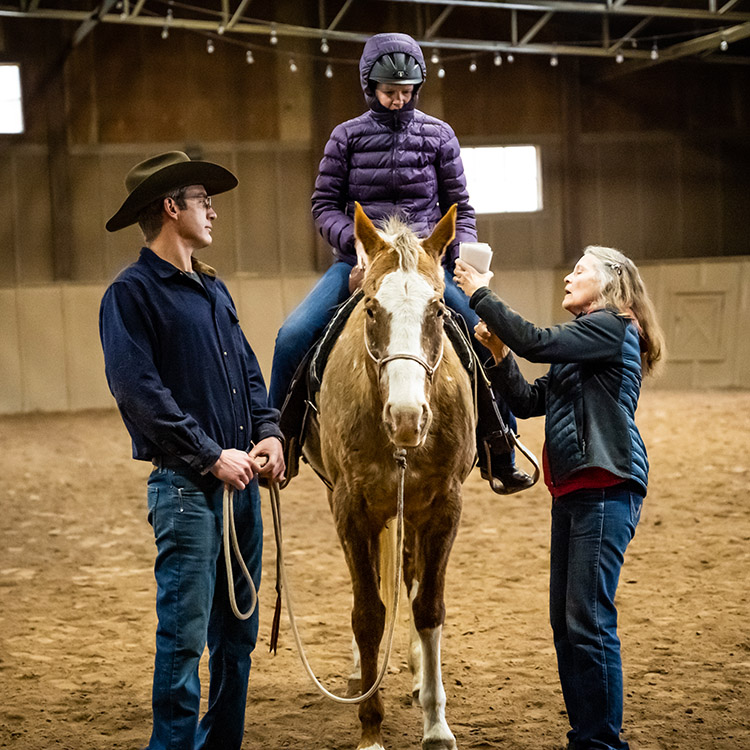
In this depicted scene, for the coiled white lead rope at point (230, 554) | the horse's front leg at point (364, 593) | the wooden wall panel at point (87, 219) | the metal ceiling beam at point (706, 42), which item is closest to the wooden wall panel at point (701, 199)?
the metal ceiling beam at point (706, 42)

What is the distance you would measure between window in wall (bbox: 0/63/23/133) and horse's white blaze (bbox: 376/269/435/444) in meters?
11.4

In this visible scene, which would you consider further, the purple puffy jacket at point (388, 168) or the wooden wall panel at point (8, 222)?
the wooden wall panel at point (8, 222)

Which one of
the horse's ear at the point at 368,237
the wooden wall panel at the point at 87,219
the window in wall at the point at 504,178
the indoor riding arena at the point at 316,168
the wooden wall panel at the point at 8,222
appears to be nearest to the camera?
the horse's ear at the point at 368,237

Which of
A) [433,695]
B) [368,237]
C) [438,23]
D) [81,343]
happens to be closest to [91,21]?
[81,343]

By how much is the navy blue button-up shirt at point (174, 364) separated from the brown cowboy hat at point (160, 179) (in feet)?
0.45

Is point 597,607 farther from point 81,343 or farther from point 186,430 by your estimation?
point 81,343

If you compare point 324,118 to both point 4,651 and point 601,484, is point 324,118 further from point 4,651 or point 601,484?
point 601,484

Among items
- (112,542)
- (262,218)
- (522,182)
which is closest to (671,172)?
(522,182)

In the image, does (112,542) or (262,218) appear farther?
(262,218)

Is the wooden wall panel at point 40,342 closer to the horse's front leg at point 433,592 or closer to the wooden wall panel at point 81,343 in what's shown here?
the wooden wall panel at point 81,343

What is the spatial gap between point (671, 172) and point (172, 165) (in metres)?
12.7

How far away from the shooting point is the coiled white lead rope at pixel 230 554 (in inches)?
103

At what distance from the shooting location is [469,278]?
2.96 meters

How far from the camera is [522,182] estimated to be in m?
13.8
